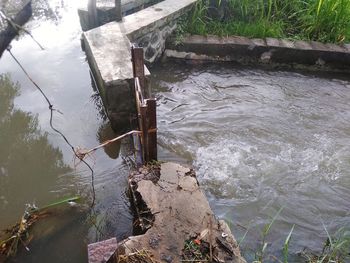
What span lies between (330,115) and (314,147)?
83cm

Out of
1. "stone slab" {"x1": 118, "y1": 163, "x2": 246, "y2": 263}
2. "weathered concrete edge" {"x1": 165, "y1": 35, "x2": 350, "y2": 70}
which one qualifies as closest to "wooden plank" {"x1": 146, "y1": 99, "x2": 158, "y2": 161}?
"stone slab" {"x1": 118, "y1": 163, "x2": 246, "y2": 263}

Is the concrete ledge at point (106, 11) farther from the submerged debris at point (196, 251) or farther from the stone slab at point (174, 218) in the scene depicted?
the submerged debris at point (196, 251)

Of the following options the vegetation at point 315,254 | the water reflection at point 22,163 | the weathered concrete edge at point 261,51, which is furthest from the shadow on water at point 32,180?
the weathered concrete edge at point 261,51

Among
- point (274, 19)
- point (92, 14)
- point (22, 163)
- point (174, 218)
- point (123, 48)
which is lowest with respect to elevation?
point (22, 163)

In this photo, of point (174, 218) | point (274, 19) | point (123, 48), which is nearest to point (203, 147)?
point (174, 218)

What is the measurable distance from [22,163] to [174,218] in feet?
6.82

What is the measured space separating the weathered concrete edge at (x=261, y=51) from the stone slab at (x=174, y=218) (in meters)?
3.14

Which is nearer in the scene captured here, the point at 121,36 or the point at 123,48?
the point at 123,48

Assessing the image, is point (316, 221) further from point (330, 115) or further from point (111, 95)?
point (111, 95)

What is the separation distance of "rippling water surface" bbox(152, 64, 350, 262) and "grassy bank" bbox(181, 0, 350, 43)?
753 mm

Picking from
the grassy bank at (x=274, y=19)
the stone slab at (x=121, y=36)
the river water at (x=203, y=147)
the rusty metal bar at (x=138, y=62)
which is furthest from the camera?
the grassy bank at (x=274, y=19)

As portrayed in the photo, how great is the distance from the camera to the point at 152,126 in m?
2.90

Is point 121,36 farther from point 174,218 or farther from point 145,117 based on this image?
point 174,218

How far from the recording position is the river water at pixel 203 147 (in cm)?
320
